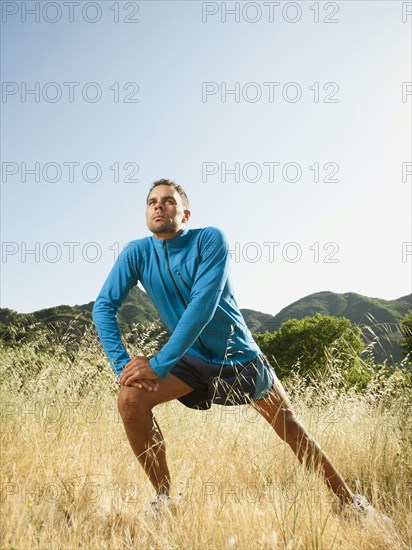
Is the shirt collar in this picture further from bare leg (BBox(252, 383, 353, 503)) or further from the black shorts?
bare leg (BBox(252, 383, 353, 503))

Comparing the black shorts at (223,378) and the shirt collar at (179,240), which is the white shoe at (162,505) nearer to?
the black shorts at (223,378)

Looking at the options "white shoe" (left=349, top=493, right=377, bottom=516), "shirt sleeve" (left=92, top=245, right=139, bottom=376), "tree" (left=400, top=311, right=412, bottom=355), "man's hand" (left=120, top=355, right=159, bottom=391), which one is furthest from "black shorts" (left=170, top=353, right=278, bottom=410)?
"tree" (left=400, top=311, right=412, bottom=355)

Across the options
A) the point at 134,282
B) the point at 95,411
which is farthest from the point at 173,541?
the point at 95,411

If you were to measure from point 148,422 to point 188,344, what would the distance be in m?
0.47

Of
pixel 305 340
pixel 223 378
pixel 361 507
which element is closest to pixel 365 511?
pixel 361 507

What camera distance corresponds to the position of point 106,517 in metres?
2.71

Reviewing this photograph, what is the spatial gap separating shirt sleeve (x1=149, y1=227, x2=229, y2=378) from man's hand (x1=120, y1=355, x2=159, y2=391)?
0.11 ft

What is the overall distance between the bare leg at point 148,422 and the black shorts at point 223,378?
71 mm

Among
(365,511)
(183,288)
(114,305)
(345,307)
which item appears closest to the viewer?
(365,511)

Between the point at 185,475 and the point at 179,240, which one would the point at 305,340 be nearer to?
the point at 185,475

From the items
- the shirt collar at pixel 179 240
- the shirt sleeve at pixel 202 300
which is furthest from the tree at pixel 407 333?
the shirt collar at pixel 179 240

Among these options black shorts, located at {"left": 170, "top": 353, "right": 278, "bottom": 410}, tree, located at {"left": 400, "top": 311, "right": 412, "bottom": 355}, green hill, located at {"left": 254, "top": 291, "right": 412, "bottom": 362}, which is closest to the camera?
black shorts, located at {"left": 170, "top": 353, "right": 278, "bottom": 410}

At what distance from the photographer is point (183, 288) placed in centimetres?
294

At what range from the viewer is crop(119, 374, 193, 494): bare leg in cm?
269
